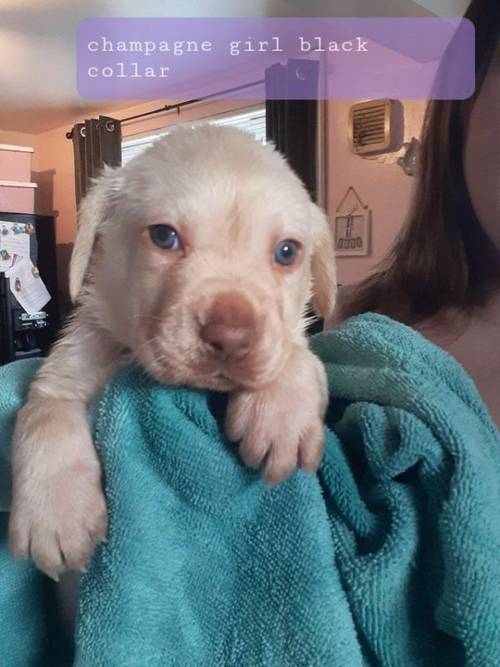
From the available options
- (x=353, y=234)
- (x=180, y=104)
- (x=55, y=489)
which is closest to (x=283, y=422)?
(x=55, y=489)

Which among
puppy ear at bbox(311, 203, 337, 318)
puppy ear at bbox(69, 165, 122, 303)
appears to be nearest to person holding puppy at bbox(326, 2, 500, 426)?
puppy ear at bbox(311, 203, 337, 318)

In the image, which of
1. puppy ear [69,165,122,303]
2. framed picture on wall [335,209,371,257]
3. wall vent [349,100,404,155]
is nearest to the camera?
puppy ear [69,165,122,303]

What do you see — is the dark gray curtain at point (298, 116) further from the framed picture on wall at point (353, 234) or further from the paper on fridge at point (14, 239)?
the paper on fridge at point (14, 239)

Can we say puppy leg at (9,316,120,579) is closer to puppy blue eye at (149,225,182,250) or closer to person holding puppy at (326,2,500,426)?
puppy blue eye at (149,225,182,250)

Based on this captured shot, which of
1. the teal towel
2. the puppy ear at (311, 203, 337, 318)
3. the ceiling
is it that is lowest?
the teal towel

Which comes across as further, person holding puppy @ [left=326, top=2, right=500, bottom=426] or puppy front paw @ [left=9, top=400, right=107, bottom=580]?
person holding puppy @ [left=326, top=2, right=500, bottom=426]

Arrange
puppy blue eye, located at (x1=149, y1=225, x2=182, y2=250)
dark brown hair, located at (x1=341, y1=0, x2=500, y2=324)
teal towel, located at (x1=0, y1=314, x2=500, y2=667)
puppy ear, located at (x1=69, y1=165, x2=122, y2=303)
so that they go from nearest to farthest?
teal towel, located at (x1=0, y1=314, x2=500, y2=667) < puppy blue eye, located at (x1=149, y1=225, x2=182, y2=250) < puppy ear, located at (x1=69, y1=165, x2=122, y2=303) < dark brown hair, located at (x1=341, y1=0, x2=500, y2=324)

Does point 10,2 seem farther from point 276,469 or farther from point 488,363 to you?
point 276,469

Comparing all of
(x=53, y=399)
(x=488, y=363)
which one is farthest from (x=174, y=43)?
(x=53, y=399)
